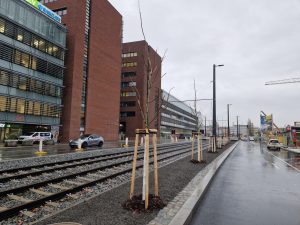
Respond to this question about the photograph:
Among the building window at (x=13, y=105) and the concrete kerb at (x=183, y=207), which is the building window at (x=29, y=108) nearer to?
the building window at (x=13, y=105)

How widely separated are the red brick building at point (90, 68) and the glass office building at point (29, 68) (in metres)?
1.98

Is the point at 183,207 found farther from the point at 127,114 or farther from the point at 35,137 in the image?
the point at 127,114

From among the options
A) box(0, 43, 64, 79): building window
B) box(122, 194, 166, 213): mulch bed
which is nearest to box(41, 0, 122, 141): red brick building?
box(0, 43, 64, 79): building window

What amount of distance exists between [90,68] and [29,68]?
584 inches

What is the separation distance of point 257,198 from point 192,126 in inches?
5527

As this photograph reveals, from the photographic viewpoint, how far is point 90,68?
54.1m

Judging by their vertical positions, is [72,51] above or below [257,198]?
above

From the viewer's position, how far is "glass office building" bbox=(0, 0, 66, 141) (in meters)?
36.9

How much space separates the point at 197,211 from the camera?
6332 millimetres

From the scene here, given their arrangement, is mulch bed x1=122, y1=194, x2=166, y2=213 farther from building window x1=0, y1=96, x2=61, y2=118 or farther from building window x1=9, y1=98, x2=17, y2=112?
building window x1=9, y1=98, x2=17, y2=112

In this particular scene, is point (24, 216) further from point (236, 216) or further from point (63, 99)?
point (63, 99)

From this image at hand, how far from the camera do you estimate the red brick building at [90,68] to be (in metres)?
48.8

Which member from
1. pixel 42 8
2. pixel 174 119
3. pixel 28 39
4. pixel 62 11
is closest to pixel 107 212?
pixel 28 39

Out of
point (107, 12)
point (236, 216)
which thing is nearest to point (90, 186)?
point (236, 216)
